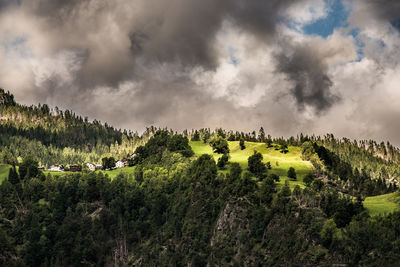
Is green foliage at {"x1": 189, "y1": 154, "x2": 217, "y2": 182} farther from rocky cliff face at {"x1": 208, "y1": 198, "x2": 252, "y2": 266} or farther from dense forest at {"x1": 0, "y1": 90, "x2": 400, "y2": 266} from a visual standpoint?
rocky cliff face at {"x1": 208, "y1": 198, "x2": 252, "y2": 266}

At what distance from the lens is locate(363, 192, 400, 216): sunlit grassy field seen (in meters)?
127

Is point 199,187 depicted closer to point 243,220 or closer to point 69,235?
point 243,220

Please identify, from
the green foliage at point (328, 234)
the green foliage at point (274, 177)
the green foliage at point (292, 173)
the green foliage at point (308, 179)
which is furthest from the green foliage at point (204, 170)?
the green foliage at point (328, 234)

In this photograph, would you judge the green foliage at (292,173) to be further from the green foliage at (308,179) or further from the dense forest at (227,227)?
the green foliage at (308,179)

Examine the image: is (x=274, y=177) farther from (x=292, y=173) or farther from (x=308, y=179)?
(x=308, y=179)

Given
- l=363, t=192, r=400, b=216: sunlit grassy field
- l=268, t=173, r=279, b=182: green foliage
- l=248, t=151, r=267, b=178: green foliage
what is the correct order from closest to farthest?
l=363, t=192, r=400, b=216: sunlit grassy field, l=268, t=173, r=279, b=182: green foliage, l=248, t=151, r=267, b=178: green foliage

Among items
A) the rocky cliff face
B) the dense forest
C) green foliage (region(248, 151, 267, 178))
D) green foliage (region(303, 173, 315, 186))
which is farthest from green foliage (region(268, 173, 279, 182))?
the rocky cliff face

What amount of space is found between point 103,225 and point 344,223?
389 ft

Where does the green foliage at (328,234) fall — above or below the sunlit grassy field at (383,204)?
below

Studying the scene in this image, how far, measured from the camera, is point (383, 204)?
139 m

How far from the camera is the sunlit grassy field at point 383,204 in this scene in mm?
127144

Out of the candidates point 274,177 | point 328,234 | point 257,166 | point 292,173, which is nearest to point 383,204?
point 328,234

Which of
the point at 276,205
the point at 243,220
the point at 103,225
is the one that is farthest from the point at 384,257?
the point at 103,225

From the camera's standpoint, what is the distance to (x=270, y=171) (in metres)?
177
